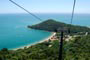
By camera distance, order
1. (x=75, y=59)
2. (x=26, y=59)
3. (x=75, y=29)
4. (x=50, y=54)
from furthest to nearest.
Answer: (x=75, y=29) < (x=50, y=54) < (x=26, y=59) < (x=75, y=59)

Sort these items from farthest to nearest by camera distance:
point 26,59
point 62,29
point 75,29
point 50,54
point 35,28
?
point 35,28
point 75,29
point 50,54
point 26,59
point 62,29

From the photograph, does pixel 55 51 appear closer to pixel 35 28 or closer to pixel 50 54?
pixel 50 54

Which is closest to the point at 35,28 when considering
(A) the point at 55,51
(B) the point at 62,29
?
(A) the point at 55,51

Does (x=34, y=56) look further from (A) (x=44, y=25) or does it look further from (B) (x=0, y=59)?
(A) (x=44, y=25)

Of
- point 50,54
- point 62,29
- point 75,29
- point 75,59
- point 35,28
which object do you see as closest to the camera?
point 62,29

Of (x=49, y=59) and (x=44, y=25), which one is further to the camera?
(x=44, y=25)

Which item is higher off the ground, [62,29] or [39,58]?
[62,29]

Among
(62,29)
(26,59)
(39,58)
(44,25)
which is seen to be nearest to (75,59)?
(39,58)

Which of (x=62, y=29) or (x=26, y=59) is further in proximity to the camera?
(x=26, y=59)

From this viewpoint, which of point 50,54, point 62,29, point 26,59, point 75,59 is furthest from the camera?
point 50,54
